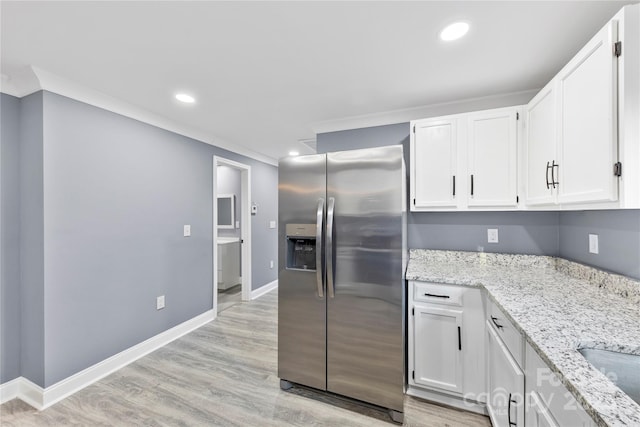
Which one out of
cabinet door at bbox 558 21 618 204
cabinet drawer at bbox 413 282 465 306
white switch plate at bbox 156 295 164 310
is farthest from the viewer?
white switch plate at bbox 156 295 164 310

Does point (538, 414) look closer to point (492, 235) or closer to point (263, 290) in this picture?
point (492, 235)

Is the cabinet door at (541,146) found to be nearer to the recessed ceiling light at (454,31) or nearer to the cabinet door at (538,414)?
the recessed ceiling light at (454,31)

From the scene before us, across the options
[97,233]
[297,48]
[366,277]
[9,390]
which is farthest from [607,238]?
[9,390]

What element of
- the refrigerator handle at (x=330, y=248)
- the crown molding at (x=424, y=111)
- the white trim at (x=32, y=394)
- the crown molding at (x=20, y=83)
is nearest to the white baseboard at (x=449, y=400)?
the refrigerator handle at (x=330, y=248)

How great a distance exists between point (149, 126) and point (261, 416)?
2.76 metres

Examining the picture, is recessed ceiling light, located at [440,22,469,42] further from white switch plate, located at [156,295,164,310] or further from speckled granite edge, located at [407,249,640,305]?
white switch plate, located at [156,295,164,310]

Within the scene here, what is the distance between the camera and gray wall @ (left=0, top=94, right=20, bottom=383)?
193 cm

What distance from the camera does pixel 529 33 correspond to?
4.84 ft

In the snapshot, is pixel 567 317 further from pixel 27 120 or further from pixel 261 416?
pixel 27 120

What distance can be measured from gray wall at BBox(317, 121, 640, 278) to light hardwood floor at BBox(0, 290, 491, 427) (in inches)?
50.8

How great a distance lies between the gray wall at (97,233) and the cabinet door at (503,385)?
2920 mm

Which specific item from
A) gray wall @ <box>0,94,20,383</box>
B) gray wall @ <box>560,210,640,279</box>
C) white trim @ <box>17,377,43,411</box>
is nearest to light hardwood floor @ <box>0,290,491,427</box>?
white trim @ <box>17,377,43,411</box>

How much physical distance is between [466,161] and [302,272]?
5.13ft

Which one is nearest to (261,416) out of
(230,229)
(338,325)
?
(338,325)
